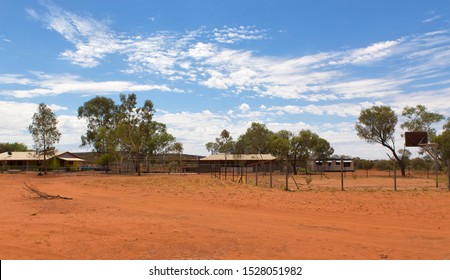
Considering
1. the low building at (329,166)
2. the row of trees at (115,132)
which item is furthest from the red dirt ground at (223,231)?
the low building at (329,166)

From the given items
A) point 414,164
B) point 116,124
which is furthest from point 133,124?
point 414,164

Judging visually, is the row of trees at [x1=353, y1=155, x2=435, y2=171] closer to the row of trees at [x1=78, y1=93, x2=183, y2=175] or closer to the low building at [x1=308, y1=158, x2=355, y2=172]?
the low building at [x1=308, y1=158, x2=355, y2=172]

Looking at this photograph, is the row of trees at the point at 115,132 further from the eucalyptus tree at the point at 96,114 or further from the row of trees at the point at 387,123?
the row of trees at the point at 387,123

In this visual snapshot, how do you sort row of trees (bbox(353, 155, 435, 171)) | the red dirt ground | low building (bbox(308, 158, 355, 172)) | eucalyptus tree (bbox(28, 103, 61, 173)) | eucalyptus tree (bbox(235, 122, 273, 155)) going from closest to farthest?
the red dirt ground
eucalyptus tree (bbox(28, 103, 61, 173))
row of trees (bbox(353, 155, 435, 171))
low building (bbox(308, 158, 355, 172))
eucalyptus tree (bbox(235, 122, 273, 155))

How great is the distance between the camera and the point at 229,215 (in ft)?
41.8

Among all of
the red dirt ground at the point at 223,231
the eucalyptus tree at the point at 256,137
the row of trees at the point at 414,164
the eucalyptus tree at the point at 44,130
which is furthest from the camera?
the eucalyptus tree at the point at 256,137

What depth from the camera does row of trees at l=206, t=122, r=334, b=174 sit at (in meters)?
78.5

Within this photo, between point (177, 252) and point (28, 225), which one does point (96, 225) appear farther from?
point (177, 252)

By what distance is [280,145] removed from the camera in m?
78.5

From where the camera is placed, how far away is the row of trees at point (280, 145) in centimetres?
7850

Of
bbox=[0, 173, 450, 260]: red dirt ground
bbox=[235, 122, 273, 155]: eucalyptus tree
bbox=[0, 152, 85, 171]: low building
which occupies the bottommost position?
bbox=[0, 173, 450, 260]: red dirt ground

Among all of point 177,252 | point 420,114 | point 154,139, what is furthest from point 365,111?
point 177,252

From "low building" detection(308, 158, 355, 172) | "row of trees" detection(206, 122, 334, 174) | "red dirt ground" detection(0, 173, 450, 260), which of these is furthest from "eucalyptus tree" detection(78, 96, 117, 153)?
"red dirt ground" detection(0, 173, 450, 260)

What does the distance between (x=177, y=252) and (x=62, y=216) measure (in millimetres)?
6020
